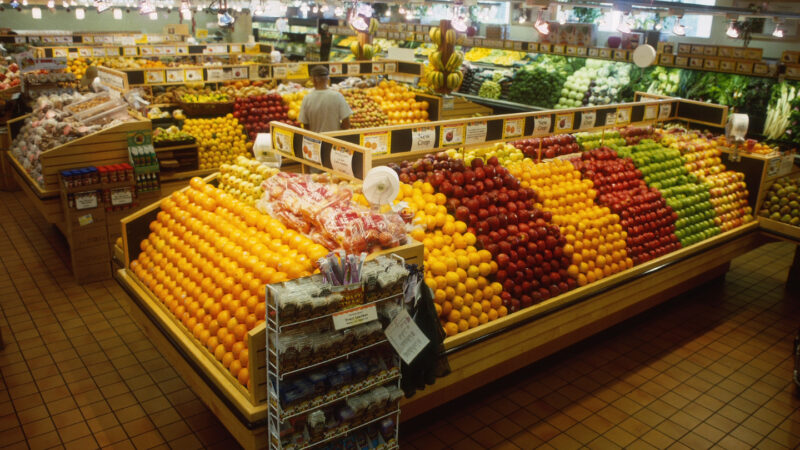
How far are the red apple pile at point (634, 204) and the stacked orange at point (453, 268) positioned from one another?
1.76 meters

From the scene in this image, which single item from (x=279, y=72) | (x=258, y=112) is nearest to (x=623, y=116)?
(x=258, y=112)

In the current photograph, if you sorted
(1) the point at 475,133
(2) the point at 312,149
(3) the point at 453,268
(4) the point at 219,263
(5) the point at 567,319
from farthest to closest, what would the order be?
1. (1) the point at 475,133
2. (5) the point at 567,319
3. (2) the point at 312,149
4. (3) the point at 453,268
5. (4) the point at 219,263

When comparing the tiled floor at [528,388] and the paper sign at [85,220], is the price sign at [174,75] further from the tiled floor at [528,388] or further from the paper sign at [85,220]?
the tiled floor at [528,388]

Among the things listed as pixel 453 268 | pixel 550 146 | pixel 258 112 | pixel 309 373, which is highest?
pixel 550 146

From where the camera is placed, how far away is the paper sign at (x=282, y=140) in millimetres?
4656

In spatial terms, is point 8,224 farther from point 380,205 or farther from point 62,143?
point 380,205

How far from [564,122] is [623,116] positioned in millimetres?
1049

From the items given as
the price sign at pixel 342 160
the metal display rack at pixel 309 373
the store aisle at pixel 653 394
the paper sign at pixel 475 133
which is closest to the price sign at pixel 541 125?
the paper sign at pixel 475 133

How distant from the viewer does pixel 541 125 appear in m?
5.68

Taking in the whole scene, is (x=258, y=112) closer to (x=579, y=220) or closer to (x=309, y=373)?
(x=579, y=220)

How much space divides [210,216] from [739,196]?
5.63 meters

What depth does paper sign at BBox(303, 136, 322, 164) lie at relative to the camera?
4320 millimetres

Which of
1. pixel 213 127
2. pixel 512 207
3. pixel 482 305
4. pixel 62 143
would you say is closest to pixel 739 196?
pixel 512 207

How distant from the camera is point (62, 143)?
647 cm
